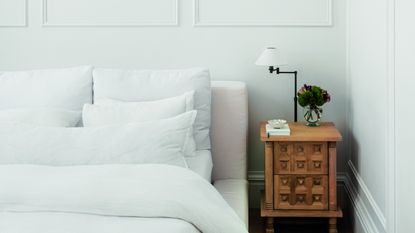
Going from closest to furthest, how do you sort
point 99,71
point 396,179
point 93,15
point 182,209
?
point 182,209 → point 396,179 → point 99,71 → point 93,15

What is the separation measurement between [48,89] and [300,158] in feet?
4.91

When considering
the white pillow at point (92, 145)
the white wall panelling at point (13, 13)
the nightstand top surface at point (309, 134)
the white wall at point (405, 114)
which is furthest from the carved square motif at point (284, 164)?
the white wall panelling at point (13, 13)

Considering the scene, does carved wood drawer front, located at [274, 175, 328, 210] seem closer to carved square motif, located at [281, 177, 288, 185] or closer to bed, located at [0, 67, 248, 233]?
carved square motif, located at [281, 177, 288, 185]

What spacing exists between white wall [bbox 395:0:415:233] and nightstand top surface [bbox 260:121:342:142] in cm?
74

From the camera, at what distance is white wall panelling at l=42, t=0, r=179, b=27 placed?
3.56 meters

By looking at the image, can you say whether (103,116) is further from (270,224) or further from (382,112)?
(382,112)

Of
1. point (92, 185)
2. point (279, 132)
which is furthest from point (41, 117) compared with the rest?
point (279, 132)

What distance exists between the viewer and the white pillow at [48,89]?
3201 millimetres

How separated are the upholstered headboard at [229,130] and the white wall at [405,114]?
3.84 feet

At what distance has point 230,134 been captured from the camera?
335 cm

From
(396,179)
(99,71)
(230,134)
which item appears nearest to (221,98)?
(230,134)

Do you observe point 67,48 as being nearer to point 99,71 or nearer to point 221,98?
point 99,71

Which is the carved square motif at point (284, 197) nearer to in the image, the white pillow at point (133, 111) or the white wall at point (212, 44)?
the white wall at point (212, 44)

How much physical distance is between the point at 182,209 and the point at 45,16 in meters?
2.11
